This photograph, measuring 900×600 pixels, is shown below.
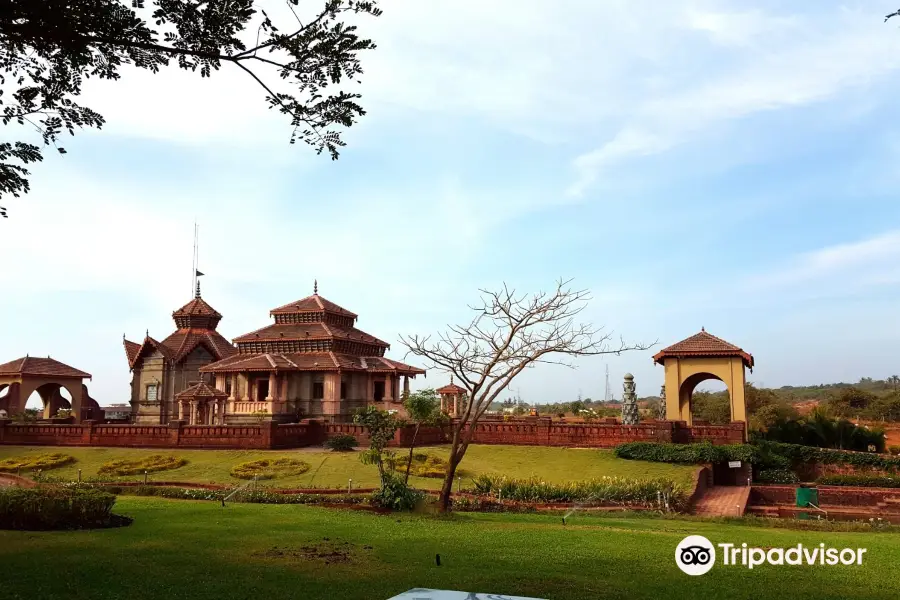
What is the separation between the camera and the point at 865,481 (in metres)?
27.6

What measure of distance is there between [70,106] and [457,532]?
9115mm

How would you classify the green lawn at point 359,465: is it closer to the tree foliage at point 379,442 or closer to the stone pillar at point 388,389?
the tree foliage at point 379,442

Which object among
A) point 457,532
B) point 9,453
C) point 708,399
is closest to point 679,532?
point 457,532

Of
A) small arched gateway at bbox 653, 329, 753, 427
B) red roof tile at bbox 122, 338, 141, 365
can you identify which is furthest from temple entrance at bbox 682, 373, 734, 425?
red roof tile at bbox 122, 338, 141, 365

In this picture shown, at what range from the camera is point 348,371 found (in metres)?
38.7

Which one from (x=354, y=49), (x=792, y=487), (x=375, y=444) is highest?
(x=354, y=49)

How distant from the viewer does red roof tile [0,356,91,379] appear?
40.5m

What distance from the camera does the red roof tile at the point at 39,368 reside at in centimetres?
4053

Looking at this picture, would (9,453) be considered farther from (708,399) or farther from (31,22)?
(708,399)

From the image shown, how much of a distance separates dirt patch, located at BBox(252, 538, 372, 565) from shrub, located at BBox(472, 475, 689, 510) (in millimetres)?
10004

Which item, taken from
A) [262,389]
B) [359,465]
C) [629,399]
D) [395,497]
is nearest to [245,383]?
[262,389]

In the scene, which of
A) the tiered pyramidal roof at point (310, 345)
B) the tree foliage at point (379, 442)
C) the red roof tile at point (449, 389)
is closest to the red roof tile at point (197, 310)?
the tiered pyramidal roof at point (310, 345)

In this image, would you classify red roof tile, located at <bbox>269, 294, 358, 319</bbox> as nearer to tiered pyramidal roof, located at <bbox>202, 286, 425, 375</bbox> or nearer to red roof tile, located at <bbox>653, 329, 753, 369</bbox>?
tiered pyramidal roof, located at <bbox>202, 286, 425, 375</bbox>

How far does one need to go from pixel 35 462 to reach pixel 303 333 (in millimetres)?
16459
